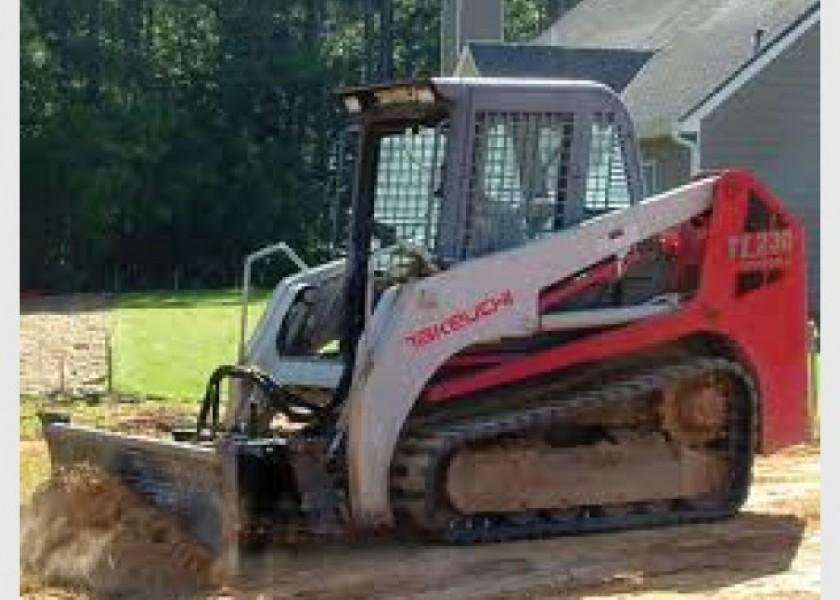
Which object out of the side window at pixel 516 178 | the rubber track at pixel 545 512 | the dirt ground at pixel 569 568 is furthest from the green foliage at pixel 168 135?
the dirt ground at pixel 569 568

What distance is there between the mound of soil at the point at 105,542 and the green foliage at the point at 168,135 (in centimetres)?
3557

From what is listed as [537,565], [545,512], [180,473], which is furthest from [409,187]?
[537,565]

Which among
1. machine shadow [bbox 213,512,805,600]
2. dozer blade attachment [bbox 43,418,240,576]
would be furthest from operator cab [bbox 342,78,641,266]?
dozer blade attachment [bbox 43,418,240,576]

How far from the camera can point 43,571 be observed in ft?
27.5

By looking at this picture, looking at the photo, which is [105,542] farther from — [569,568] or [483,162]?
[483,162]

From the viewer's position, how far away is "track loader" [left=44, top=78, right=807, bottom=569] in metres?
8.88

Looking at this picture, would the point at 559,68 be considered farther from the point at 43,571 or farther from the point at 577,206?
the point at 43,571

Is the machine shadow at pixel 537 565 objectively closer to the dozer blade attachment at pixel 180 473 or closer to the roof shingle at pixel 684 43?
the dozer blade attachment at pixel 180 473

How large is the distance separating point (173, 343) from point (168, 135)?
27.8 m

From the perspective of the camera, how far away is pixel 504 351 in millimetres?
9445

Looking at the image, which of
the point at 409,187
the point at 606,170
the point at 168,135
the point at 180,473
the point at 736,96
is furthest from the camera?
the point at 168,135

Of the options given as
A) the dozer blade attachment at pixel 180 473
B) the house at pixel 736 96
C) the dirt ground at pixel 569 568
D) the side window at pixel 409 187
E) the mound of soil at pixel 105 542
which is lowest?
the dirt ground at pixel 569 568

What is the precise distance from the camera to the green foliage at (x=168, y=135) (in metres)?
47.8

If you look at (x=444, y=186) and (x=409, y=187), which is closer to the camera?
(x=444, y=186)
